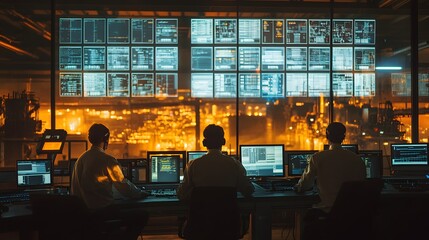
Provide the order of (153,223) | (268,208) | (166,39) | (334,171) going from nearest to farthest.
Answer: (334,171)
(268,208)
(153,223)
(166,39)

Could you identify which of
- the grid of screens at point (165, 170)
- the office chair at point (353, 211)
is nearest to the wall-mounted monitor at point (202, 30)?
the grid of screens at point (165, 170)

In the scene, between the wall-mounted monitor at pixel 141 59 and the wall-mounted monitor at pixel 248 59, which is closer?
the wall-mounted monitor at pixel 141 59

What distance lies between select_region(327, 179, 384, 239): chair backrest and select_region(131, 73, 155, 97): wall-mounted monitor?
375 cm

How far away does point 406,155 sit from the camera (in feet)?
18.1

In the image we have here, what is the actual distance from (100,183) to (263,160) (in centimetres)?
205

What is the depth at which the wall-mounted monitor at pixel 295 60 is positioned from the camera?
675cm

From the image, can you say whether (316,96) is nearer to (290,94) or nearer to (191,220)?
(290,94)

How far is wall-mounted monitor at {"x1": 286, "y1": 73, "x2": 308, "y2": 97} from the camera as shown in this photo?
22.1 ft

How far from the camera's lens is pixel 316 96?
677 centimetres

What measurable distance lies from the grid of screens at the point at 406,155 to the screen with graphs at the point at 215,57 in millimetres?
1516

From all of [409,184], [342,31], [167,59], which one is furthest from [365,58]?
[167,59]

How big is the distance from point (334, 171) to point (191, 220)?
1.30 meters

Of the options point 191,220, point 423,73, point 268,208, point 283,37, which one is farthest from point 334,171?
point 423,73

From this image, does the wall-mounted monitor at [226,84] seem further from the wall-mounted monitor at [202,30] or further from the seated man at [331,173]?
the seated man at [331,173]
